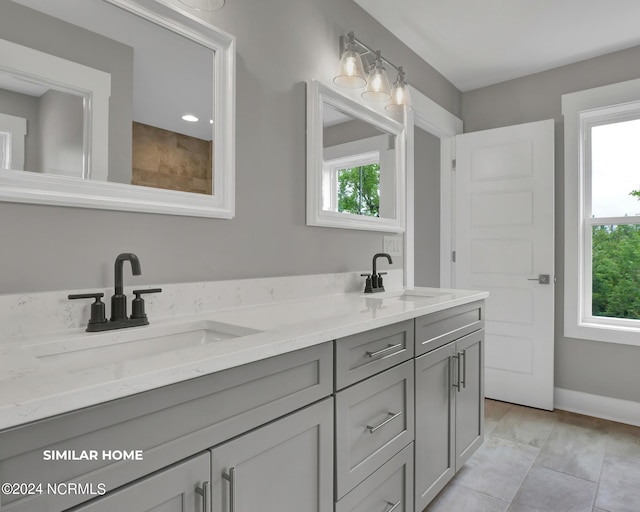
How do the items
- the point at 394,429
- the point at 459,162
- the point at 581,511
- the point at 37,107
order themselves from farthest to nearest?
the point at 459,162 → the point at 581,511 → the point at 394,429 → the point at 37,107

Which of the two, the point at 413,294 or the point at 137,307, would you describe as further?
the point at 413,294

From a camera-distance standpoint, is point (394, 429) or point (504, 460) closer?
point (394, 429)

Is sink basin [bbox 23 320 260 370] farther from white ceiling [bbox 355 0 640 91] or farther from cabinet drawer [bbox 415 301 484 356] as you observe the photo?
white ceiling [bbox 355 0 640 91]

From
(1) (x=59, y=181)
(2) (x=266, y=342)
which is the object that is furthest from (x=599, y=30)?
(1) (x=59, y=181)

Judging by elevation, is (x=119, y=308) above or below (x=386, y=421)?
above

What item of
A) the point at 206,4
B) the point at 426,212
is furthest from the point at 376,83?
the point at 426,212

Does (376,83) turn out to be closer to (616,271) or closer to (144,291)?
(144,291)

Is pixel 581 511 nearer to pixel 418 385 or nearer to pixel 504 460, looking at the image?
pixel 504 460

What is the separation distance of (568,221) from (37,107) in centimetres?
309

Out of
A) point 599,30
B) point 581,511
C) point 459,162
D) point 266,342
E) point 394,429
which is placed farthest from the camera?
point 459,162

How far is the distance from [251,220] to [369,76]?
1.08m

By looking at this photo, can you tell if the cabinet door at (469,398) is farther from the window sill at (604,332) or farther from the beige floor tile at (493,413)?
the window sill at (604,332)

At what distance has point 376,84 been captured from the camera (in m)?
2.07

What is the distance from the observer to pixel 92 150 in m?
1.13
